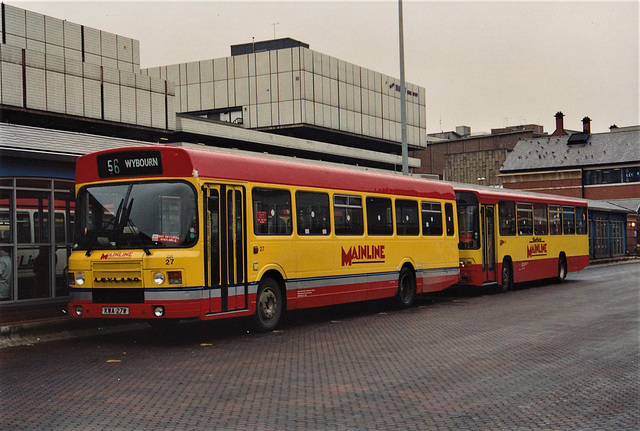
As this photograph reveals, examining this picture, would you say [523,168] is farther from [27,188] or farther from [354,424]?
[354,424]

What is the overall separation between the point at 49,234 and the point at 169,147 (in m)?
3.75

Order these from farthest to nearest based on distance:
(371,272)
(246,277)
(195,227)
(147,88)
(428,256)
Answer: (147,88), (428,256), (371,272), (246,277), (195,227)

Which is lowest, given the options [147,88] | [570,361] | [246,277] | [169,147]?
[570,361]

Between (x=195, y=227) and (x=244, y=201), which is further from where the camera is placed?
(x=244, y=201)

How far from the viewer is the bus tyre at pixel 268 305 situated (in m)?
14.6

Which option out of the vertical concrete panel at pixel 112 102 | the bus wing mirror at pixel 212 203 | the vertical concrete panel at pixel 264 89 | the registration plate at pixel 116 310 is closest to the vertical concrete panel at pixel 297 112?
the vertical concrete panel at pixel 264 89

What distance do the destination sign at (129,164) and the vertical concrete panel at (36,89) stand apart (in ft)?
103

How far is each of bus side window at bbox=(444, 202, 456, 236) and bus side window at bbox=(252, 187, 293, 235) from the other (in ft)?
24.1

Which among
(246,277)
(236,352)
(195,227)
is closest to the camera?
(236,352)

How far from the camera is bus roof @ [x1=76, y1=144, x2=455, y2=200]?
13305mm

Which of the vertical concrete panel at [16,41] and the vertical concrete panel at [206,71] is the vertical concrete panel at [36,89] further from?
the vertical concrete panel at [206,71]

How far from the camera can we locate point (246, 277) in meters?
14.1

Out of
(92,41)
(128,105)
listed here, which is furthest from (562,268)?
(92,41)

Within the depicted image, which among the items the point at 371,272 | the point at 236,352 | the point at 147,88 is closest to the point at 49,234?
the point at 236,352
